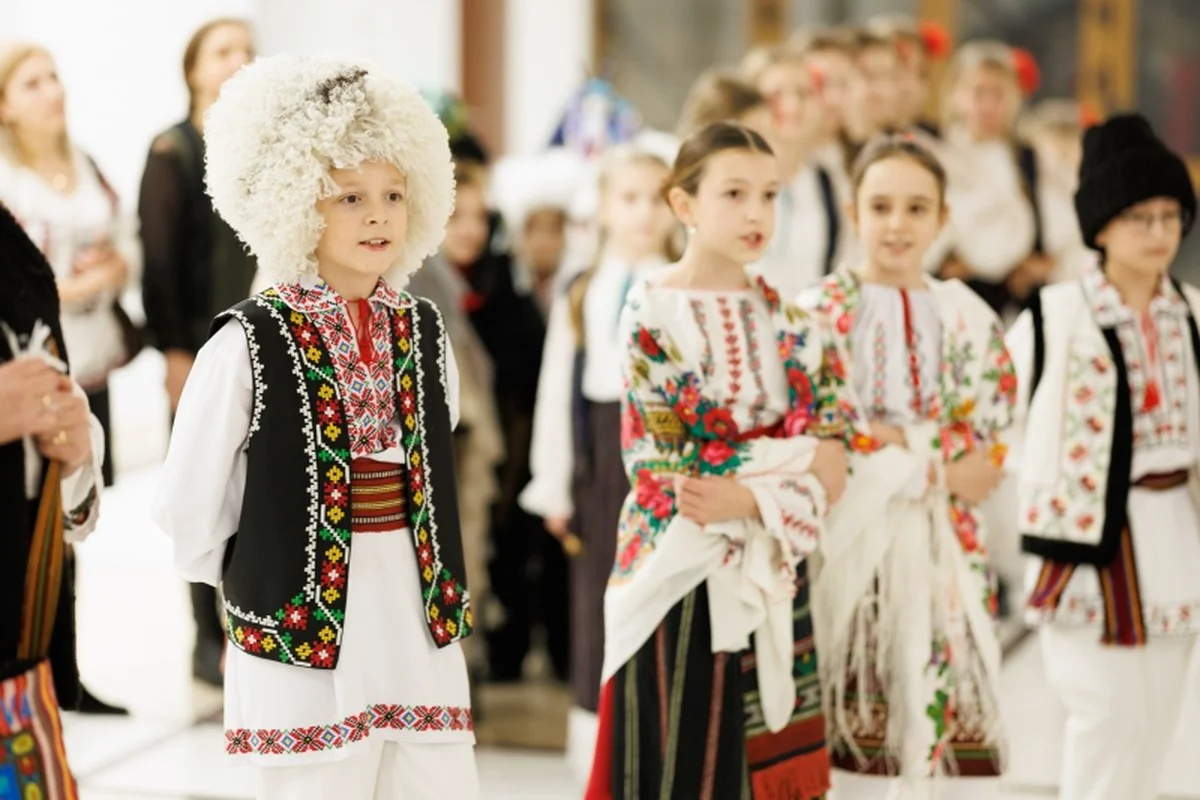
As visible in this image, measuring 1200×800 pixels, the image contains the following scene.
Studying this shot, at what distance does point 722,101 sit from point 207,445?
2.21m

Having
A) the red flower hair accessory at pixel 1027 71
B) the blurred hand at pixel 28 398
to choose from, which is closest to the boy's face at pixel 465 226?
the blurred hand at pixel 28 398

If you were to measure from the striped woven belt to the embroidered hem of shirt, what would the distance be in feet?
4.86

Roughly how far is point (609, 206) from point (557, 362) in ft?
1.32

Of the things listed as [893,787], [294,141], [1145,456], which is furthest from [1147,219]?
[294,141]

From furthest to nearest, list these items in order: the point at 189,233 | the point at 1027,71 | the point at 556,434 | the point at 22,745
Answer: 1. the point at 1027,71
2. the point at 189,233
3. the point at 556,434
4. the point at 22,745

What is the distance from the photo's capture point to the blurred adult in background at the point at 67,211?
4.16 meters

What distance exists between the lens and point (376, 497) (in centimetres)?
253

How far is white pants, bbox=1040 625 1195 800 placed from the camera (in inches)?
133

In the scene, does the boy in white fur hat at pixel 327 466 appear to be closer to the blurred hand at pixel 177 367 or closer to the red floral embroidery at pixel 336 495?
the red floral embroidery at pixel 336 495

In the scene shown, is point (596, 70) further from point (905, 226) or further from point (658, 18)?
point (905, 226)

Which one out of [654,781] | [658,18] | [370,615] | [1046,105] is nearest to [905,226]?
[654,781]

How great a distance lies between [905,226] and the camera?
10.7 feet

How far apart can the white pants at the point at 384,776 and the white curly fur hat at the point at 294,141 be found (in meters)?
0.71

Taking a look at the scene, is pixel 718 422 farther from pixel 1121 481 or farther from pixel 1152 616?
pixel 1152 616
